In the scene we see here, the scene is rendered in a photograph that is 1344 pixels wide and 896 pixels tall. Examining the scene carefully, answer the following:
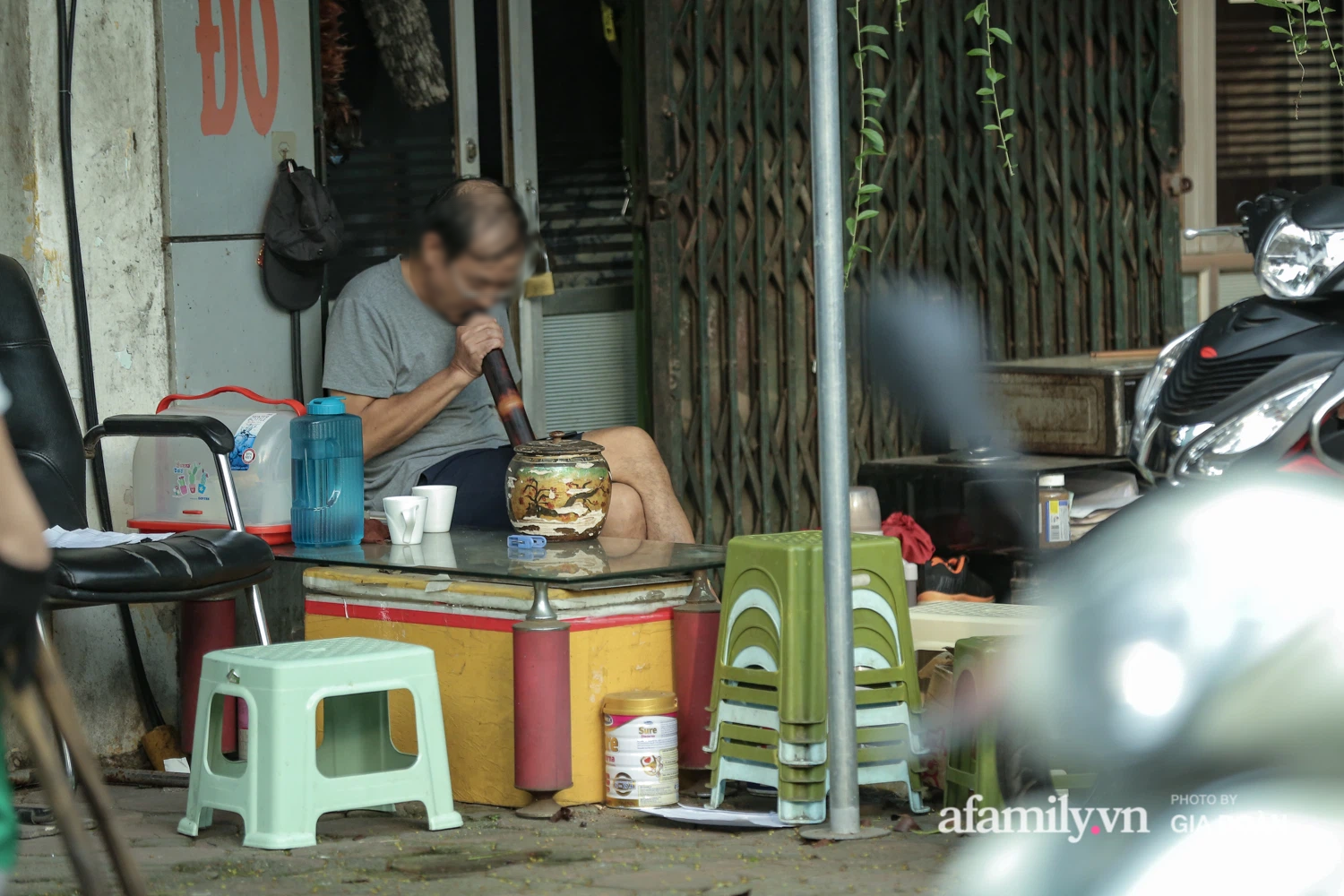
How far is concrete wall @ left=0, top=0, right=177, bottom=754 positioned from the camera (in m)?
3.58

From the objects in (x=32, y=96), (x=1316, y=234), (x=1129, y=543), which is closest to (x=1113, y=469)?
(x=32, y=96)

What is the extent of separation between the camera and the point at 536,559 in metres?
3.19

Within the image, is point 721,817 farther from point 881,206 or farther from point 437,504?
point 881,206

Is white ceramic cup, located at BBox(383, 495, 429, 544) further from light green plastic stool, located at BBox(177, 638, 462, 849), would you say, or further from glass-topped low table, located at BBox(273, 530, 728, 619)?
light green plastic stool, located at BBox(177, 638, 462, 849)

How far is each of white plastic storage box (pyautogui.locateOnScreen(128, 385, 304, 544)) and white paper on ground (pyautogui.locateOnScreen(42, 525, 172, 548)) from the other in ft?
0.82

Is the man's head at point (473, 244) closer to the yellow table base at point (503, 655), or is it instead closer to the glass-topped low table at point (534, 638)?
the glass-topped low table at point (534, 638)

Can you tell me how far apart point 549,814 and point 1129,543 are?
7.59 ft

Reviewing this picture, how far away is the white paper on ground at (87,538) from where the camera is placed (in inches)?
130

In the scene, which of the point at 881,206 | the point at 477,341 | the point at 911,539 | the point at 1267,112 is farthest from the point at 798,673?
the point at 1267,112

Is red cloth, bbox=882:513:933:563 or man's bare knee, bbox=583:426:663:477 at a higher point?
man's bare knee, bbox=583:426:663:477

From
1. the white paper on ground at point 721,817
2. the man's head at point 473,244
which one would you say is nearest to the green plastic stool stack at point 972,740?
the white paper on ground at point 721,817

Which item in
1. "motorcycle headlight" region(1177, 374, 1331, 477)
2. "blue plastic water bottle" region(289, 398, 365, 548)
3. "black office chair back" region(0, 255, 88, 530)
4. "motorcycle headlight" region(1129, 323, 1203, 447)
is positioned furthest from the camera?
"blue plastic water bottle" region(289, 398, 365, 548)

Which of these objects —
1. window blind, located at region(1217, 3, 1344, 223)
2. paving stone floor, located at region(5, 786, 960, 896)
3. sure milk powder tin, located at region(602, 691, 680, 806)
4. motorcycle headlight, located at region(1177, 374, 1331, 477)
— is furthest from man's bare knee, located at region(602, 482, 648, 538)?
window blind, located at region(1217, 3, 1344, 223)

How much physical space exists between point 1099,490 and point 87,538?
262 centimetres
